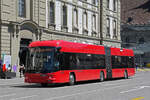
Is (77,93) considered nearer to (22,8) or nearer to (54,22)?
(22,8)

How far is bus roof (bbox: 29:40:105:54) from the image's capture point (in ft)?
71.9

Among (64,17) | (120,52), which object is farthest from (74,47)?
(64,17)

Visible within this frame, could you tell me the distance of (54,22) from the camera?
42219 mm

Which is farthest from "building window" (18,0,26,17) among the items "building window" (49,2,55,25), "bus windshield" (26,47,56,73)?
"bus windshield" (26,47,56,73)

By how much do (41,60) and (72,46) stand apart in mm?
3045

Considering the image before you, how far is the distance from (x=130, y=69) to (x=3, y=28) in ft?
42.8

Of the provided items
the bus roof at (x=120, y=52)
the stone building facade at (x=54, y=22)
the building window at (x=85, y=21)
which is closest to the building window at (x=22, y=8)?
the stone building facade at (x=54, y=22)

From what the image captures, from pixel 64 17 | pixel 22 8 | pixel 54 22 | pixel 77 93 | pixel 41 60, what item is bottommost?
pixel 77 93

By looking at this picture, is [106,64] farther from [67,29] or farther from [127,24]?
[127,24]

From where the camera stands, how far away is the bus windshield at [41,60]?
2127 cm

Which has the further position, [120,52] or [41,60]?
[120,52]

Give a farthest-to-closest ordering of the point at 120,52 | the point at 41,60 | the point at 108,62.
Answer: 1. the point at 120,52
2. the point at 108,62
3. the point at 41,60

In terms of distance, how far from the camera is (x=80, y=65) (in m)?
24.4

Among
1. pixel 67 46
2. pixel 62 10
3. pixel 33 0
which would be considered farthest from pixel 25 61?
pixel 62 10
